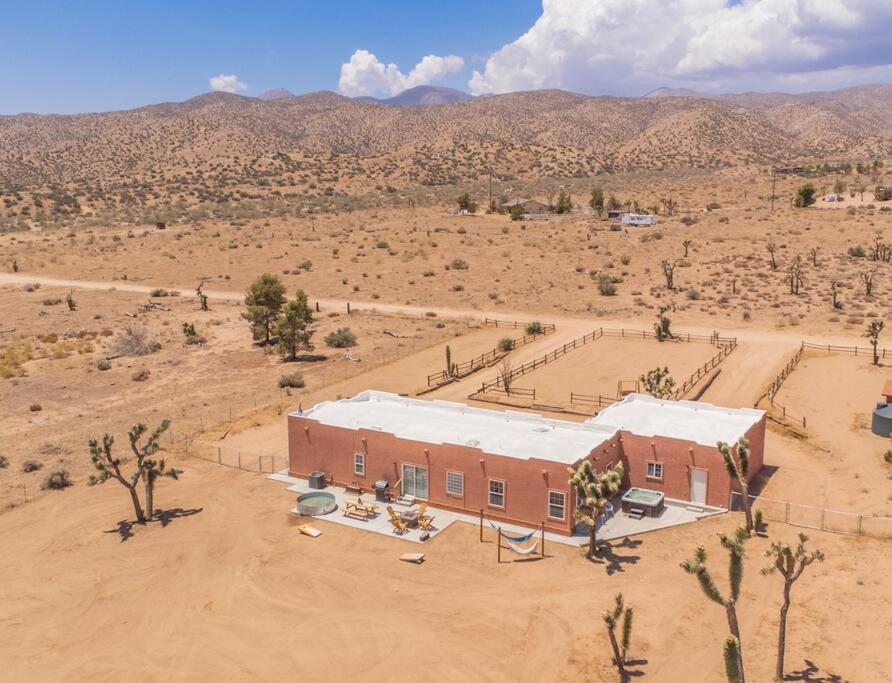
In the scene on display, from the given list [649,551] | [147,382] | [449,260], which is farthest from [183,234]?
[649,551]

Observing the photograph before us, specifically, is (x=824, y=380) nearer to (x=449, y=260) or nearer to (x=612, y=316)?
(x=612, y=316)

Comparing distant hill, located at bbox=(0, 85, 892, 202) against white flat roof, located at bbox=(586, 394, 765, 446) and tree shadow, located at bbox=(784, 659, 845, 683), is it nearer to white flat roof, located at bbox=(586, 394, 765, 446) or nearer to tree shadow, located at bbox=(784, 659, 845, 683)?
white flat roof, located at bbox=(586, 394, 765, 446)

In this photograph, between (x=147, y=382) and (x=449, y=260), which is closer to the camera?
(x=147, y=382)

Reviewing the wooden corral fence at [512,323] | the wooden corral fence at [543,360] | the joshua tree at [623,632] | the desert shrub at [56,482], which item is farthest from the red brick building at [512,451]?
the wooden corral fence at [512,323]

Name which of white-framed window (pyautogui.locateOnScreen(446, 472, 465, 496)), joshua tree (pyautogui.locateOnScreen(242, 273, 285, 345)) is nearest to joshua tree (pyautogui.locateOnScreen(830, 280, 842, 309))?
joshua tree (pyautogui.locateOnScreen(242, 273, 285, 345))

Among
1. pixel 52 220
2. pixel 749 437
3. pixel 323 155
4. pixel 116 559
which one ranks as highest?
pixel 323 155

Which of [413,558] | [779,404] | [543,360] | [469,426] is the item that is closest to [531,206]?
[543,360]
